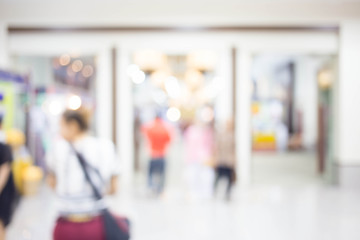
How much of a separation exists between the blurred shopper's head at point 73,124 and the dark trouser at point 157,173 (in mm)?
4262

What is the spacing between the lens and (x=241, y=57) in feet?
26.7

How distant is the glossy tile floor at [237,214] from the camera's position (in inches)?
188

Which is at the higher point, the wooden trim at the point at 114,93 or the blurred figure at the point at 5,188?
the wooden trim at the point at 114,93

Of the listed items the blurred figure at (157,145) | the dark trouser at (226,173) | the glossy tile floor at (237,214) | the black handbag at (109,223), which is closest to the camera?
the black handbag at (109,223)

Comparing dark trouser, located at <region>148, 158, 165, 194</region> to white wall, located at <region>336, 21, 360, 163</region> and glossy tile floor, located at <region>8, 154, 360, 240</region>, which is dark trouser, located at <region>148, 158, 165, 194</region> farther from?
white wall, located at <region>336, 21, 360, 163</region>

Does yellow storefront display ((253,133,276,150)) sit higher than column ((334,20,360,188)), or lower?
lower

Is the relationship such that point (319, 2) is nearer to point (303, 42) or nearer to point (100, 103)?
point (303, 42)

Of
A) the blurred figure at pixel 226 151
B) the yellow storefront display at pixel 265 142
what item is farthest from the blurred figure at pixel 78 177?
the yellow storefront display at pixel 265 142

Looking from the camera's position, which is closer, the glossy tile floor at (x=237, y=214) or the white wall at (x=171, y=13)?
the glossy tile floor at (x=237, y=214)

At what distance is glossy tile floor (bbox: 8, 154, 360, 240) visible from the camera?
4.79 metres

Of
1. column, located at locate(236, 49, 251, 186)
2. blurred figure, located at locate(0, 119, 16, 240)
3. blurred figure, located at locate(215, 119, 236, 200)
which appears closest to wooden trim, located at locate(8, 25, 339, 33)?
column, located at locate(236, 49, 251, 186)

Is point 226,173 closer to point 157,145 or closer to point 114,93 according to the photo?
point 157,145

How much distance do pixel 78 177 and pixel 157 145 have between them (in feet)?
13.8

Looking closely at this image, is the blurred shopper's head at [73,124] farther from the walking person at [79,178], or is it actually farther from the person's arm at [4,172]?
the person's arm at [4,172]
